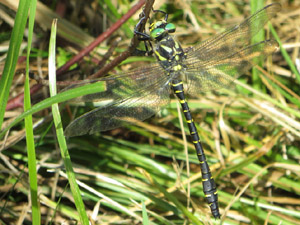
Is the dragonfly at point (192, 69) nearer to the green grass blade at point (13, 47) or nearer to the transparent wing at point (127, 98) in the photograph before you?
the transparent wing at point (127, 98)

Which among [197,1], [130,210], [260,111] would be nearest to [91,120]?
[130,210]

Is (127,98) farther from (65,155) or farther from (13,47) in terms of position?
(13,47)

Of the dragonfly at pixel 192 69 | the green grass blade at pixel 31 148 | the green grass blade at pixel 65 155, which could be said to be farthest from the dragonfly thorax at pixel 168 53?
the green grass blade at pixel 31 148

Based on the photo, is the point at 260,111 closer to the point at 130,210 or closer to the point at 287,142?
the point at 287,142

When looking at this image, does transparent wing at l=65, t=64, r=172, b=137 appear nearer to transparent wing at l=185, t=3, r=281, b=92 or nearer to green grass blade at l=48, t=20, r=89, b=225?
green grass blade at l=48, t=20, r=89, b=225

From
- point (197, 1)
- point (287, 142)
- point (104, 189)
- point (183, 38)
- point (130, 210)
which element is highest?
point (197, 1)

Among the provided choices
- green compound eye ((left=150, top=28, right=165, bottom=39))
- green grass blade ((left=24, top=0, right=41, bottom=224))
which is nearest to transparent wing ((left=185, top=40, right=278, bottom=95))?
green compound eye ((left=150, top=28, right=165, bottom=39))
